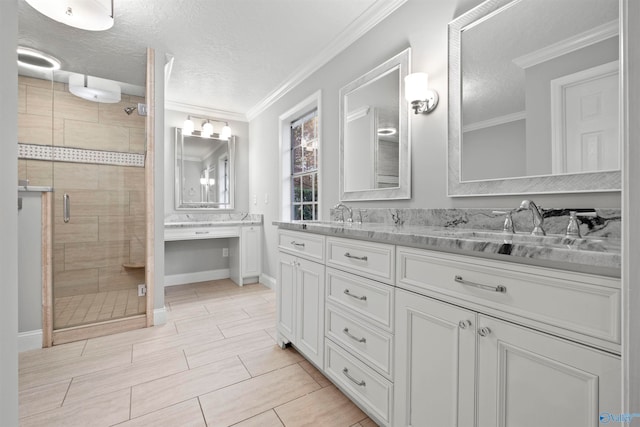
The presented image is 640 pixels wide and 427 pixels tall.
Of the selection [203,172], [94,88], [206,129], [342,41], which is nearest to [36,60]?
[94,88]

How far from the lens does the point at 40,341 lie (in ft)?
6.93

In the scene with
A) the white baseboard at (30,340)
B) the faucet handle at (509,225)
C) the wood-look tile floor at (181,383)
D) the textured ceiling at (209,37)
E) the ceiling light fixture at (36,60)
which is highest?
the textured ceiling at (209,37)

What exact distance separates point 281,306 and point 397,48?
77.3 inches

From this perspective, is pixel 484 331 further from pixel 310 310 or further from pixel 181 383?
pixel 181 383

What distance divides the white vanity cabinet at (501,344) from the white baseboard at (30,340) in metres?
2.58

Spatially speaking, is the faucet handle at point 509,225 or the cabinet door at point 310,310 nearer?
the faucet handle at point 509,225

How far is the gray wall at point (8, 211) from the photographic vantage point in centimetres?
41

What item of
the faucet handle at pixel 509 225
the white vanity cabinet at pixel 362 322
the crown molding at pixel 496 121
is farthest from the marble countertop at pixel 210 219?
the faucet handle at pixel 509 225

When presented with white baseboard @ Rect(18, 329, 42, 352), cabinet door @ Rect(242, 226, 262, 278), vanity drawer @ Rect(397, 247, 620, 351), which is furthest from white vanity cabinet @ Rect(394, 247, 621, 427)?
cabinet door @ Rect(242, 226, 262, 278)

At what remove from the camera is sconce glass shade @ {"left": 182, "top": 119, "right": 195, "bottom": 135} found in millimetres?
3789

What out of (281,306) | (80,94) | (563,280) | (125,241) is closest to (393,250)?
(563,280)

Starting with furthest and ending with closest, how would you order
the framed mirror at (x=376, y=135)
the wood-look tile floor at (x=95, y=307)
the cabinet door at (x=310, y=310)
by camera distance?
the wood-look tile floor at (x=95, y=307) < the framed mirror at (x=376, y=135) < the cabinet door at (x=310, y=310)

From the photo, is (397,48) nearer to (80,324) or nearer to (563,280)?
(563,280)

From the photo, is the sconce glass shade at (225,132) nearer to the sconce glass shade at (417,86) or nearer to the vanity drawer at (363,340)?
the sconce glass shade at (417,86)
